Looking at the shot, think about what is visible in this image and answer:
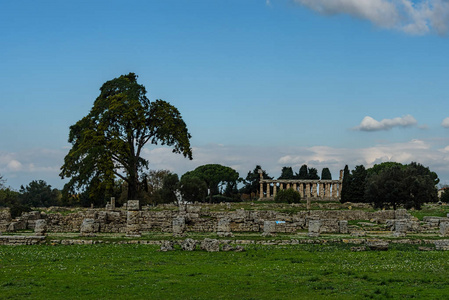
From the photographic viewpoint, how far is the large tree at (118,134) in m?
48.1

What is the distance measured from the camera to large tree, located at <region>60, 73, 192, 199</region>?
158 feet

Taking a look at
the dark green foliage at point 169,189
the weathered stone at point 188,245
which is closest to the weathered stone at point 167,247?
the weathered stone at point 188,245

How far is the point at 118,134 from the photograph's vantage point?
51.4 m

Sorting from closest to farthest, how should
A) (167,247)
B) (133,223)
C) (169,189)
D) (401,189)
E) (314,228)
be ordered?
1. (167,247)
2. (314,228)
3. (133,223)
4. (401,189)
5. (169,189)

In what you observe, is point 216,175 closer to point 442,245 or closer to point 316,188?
point 316,188

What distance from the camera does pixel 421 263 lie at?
19750mm

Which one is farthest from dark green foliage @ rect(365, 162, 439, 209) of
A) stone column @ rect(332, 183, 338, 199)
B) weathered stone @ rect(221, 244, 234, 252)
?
weathered stone @ rect(221, 244, 234, 252)

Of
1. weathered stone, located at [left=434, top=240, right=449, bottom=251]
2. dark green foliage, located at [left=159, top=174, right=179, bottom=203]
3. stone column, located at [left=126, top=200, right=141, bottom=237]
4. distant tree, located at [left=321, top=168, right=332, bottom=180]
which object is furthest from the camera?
distant tree, located at [left=321, top=168, right=332, bottom=180]

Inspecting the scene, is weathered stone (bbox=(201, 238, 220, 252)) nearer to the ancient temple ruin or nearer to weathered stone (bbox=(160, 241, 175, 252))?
weathered stone (bbox=(160, 241, 175, 252))

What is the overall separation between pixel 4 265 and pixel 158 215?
22.0m

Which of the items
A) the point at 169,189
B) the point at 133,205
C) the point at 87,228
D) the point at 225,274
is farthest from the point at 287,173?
the point at 225,274

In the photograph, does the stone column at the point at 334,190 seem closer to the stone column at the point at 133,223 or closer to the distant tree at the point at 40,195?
the distant tree at the point at 40,195

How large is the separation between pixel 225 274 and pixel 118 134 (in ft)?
118

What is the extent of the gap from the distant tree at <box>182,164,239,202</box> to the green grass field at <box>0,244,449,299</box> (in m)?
96.8
